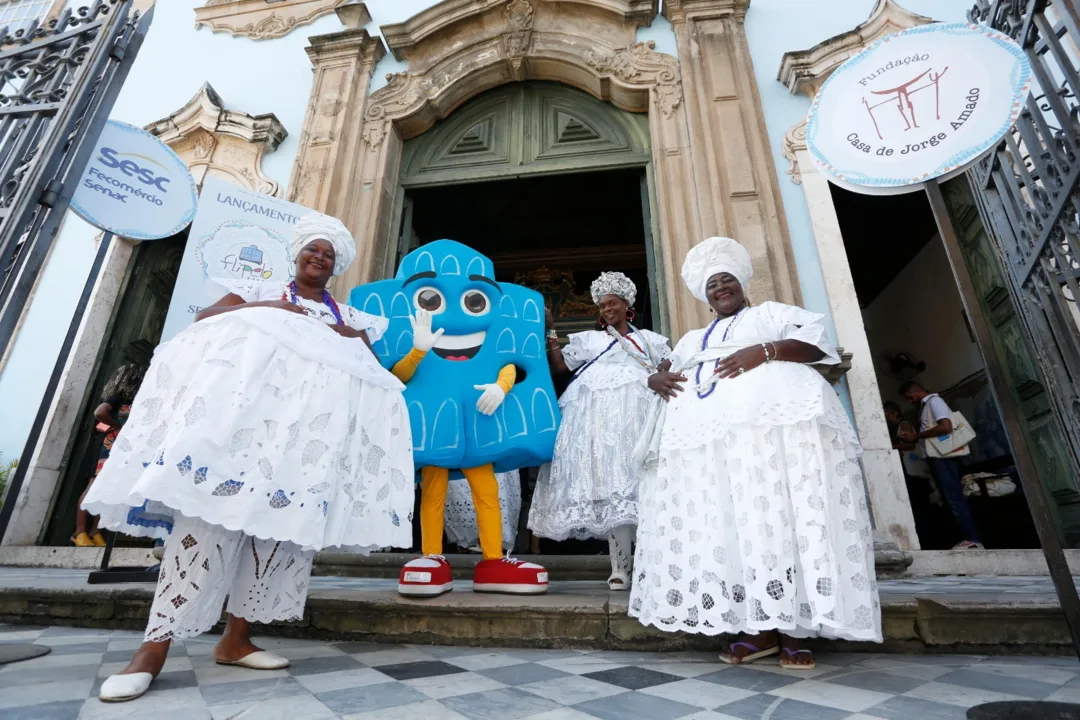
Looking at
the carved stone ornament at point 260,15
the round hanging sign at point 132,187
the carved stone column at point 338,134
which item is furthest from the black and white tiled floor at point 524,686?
the carved stone ornament at point 260,15

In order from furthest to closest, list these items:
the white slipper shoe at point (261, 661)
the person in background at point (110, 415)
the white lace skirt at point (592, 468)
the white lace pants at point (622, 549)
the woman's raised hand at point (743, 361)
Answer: the person in background at point (110, 415) < the white lace pants at point (622, 549) < the white lace skirt at point (592, 468) < the woman's raised hand at point (743, 361) < the white slipper shoe at point (261, 661)

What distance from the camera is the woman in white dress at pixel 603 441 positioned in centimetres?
291

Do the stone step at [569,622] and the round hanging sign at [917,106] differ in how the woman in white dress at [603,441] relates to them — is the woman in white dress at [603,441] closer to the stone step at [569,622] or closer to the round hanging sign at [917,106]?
the stone step at [569,622]

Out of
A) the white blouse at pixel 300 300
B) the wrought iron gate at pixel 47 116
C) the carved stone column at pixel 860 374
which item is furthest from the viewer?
the carved stone column at pixel 860 374

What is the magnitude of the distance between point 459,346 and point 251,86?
5.44m

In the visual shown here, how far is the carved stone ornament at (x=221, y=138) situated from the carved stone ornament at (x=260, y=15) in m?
1.22

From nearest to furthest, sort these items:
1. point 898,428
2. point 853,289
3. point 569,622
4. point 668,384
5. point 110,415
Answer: point 569,622 → point 668,384 → point 110,415 → point 853,289 → point 898,428

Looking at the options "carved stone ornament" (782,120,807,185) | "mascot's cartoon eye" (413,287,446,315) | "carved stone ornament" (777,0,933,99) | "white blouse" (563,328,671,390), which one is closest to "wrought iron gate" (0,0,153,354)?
"mascot's cartoon eye" (413,287,446,315)

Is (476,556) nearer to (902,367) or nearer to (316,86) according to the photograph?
(316,86)

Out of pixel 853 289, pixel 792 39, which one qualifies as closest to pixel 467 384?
pixel 853 289

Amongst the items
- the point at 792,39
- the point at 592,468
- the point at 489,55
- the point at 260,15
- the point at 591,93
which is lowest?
the point at 592,468

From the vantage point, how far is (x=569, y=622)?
7.04 ft

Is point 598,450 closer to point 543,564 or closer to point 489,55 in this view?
point 543,564

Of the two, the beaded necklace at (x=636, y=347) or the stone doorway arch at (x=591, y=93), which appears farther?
the stone doorway arch at (x=591, y=93)
